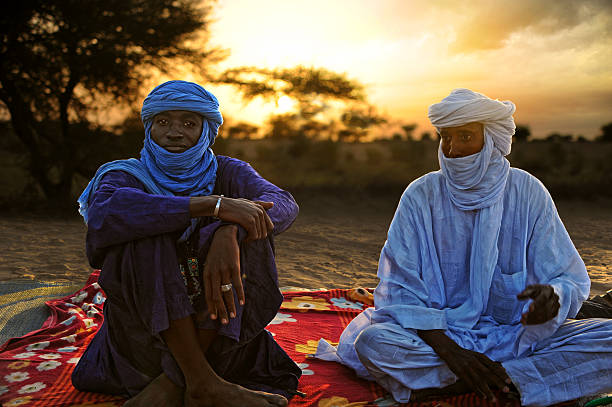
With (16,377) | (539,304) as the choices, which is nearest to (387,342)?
(539,304)

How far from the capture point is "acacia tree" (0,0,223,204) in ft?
38.3

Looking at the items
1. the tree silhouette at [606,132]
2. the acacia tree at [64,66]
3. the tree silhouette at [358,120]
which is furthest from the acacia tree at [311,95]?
the tree silhouette at [606,132]

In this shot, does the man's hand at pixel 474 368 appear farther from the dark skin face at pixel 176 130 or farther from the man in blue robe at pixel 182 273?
the dark skin face at pixel 176 130

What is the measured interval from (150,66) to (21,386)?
10.9 m

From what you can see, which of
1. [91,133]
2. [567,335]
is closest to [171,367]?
[567,335]

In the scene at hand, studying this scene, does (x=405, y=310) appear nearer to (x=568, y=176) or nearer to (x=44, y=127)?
(x=44, y=127)

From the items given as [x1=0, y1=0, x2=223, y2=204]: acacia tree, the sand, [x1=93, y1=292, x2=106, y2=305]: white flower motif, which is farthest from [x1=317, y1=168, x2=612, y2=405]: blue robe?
[x1=0, y1=0, x2=223, y2=204]: acacia tree

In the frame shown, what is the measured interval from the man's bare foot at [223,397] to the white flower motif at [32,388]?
2.99 feet

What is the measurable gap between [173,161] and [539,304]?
1.93 metres

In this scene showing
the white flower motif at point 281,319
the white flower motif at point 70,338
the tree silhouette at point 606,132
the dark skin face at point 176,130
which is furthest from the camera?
the tree silhouette at point 606,132

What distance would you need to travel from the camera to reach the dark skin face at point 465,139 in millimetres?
3055

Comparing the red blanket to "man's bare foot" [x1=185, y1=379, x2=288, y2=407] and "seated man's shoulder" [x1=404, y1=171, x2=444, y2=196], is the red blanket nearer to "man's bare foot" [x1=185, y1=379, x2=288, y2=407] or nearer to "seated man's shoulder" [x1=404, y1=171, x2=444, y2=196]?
"man's bare foot" [x1=185, y1=379, x2=288, y2=407]

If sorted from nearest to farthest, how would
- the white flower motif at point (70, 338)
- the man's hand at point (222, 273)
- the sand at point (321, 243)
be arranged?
1. the man's hand at point (222, 273)
2. the white flower motif at point (70, 338)
3. the sand at point (321, 243)

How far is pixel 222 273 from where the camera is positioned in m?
2.47
